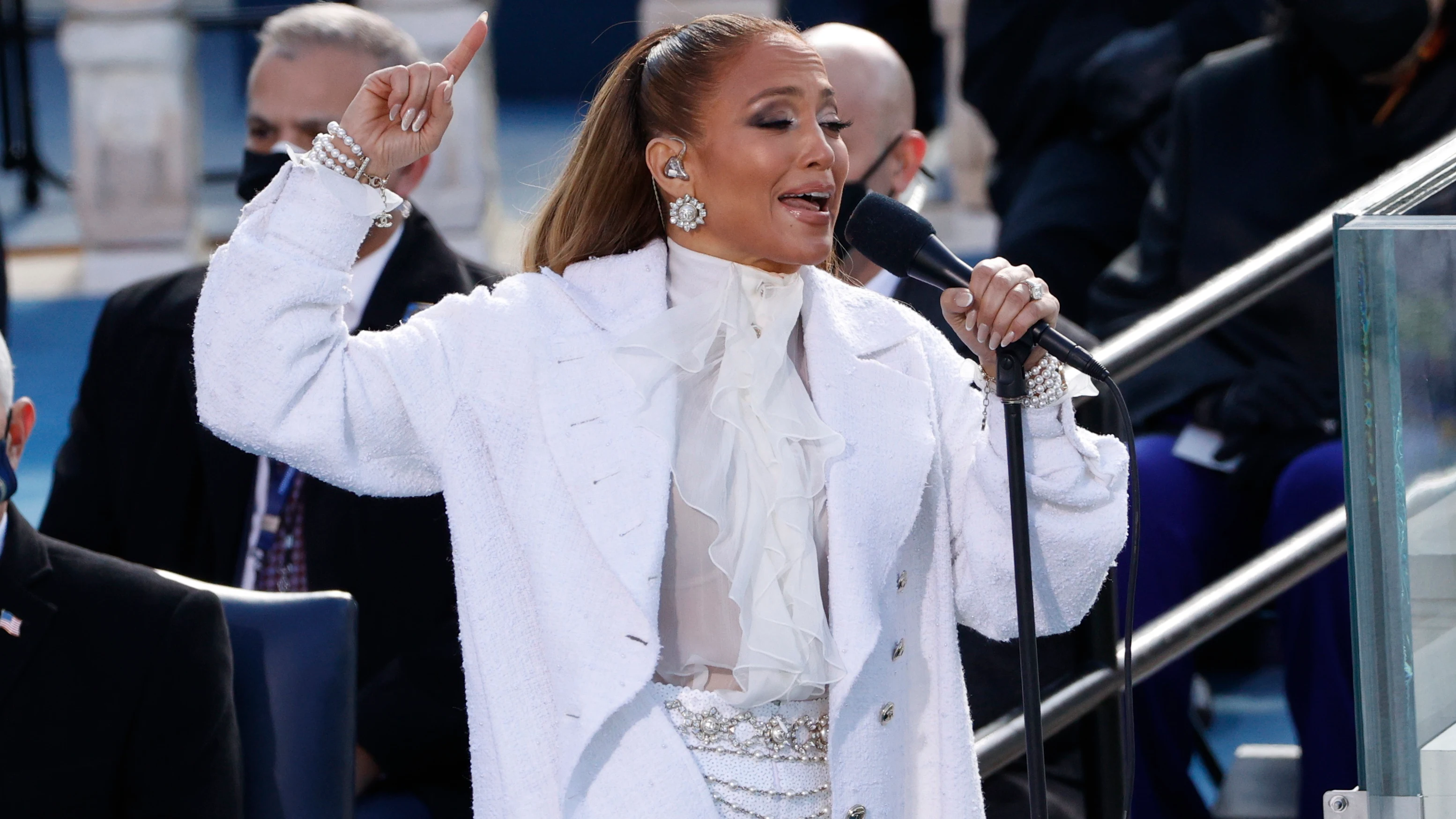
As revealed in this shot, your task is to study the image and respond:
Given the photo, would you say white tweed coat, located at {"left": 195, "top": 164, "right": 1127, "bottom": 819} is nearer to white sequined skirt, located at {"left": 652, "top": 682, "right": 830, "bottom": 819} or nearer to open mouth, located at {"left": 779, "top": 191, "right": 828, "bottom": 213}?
white sequined skirt, located at {"left": 652, "top": 682, "right": 830, "bottom": 819}

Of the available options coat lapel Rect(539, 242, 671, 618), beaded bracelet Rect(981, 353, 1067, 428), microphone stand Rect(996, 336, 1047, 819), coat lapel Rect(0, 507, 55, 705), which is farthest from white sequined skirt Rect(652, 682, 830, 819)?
coat lapel Rect(0, 507, 55, 705)

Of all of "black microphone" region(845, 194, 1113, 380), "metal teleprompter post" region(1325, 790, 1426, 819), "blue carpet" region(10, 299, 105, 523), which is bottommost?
"blue carpet" region(10, 299, 105, 523)

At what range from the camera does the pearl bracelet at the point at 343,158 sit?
188 cm

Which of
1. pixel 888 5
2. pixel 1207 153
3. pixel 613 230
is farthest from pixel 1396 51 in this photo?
pixel 888 5

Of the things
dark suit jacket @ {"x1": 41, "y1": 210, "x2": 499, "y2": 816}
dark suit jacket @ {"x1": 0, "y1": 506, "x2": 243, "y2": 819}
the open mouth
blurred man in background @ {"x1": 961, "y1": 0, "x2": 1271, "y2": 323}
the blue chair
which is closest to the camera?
the open mouth

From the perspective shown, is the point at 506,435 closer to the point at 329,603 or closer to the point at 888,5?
the point at 329,603

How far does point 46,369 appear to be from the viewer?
5559 mm

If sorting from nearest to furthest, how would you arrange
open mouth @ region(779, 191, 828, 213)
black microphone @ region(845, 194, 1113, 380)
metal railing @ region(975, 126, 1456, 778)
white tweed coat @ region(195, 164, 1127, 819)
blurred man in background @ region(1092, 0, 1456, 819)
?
black microphone @ region(845, 194, 1113, 380) → white tweed coat @ region(195, 164, 1127, 819) → open mouth @ region(779, 191, 828, 213) → metal railing @ region(975, 126, 1456, 778) → blurred man in background @ region(1092, 0, 1456, 819)

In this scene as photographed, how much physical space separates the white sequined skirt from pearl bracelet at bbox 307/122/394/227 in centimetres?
57

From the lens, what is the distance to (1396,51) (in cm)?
345

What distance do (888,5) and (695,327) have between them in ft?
15.3

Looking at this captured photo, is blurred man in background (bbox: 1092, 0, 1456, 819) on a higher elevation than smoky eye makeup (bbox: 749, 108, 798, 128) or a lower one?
lower

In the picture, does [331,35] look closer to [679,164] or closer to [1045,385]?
[679,164]

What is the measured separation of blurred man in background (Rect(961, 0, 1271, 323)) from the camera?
429cm
